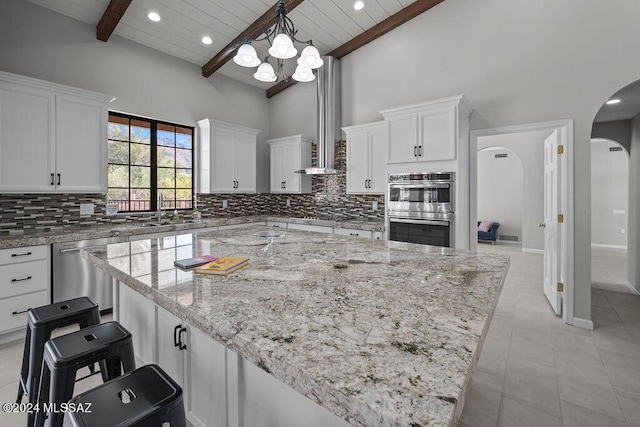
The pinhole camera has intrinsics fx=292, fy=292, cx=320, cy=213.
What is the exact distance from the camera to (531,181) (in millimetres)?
6965

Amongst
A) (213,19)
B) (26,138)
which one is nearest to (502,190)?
(213,19)

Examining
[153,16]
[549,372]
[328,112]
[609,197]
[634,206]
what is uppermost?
[153,16]

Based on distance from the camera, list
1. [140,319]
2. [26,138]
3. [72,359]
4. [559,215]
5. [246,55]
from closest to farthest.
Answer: [72,359]
[140,319]
[246,55]
[26,138]
[559,215]

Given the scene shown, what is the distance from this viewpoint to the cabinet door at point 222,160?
4.57 meters

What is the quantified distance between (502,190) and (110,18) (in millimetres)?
9335

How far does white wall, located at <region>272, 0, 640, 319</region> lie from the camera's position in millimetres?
2881

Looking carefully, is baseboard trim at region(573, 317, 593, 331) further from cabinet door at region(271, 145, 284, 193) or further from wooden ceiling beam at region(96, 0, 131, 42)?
wooden ceiling beam at region(96, 0, 131, 42)

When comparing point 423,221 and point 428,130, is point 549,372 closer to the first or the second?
point 423,221

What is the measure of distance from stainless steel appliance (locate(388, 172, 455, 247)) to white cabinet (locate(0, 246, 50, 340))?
373cm

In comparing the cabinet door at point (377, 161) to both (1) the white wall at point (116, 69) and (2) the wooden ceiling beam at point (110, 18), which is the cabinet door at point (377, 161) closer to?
(1) the white wall at point (116, 69)

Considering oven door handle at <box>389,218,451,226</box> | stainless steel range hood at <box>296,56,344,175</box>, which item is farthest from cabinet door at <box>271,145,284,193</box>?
oven door handle at <box>389,218,451,226</box>

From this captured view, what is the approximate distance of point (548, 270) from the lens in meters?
3.66

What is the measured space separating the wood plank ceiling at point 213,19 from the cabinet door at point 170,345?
141 inches

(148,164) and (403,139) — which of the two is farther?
(148,164)
